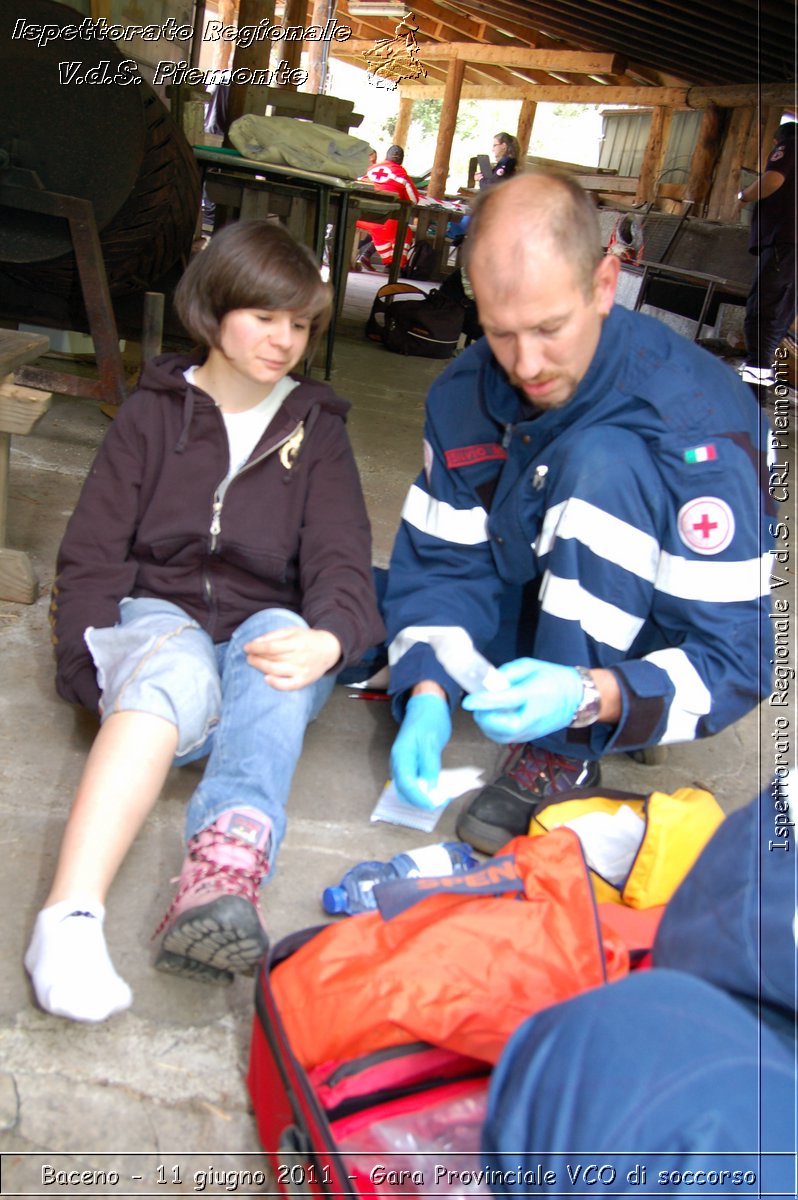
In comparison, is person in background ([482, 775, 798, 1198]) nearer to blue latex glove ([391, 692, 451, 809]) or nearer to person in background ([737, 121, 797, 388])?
blue latex glove ([391, 692, 451, 809])

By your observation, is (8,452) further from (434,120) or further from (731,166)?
(434,120)

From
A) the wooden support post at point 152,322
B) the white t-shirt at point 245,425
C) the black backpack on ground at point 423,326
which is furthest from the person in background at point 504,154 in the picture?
the white t-shirt at point 245,425

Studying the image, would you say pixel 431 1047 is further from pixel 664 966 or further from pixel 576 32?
pixel 576 32

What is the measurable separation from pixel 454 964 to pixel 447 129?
14.5m

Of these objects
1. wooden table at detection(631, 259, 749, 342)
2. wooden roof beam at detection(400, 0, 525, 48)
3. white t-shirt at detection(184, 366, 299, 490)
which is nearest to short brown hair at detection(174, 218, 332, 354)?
white t-shirt at detection(184, 366, 299, 490)

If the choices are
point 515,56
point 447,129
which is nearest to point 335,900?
point 515,56

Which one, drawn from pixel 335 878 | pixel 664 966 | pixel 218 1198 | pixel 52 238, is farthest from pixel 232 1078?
pixel 52 238

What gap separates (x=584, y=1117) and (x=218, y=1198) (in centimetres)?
50

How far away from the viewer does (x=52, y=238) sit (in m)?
2.99

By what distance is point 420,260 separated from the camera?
1004cm

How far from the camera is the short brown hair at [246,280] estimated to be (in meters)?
1.58

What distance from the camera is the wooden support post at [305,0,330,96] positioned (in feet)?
36.4

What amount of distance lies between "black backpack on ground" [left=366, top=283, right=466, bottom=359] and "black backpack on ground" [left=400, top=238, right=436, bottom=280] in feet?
14.1

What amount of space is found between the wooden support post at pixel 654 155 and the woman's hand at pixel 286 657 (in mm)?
11812
